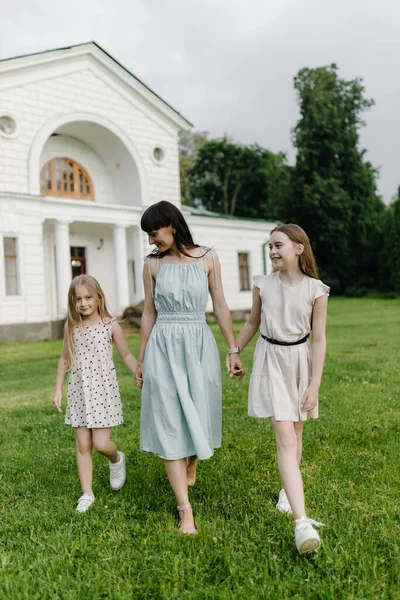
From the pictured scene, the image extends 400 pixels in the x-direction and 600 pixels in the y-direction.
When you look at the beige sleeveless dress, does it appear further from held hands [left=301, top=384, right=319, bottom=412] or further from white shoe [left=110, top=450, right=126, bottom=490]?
white shoe [left=110, top=450, right=126, bottom=490]

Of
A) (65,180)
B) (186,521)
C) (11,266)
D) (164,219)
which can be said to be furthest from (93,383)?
(65,180)

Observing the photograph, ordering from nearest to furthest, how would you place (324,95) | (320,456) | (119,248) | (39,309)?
(320,456) → (39,309) → (119,248) → (324,95)

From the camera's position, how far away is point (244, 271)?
2777 centimetres

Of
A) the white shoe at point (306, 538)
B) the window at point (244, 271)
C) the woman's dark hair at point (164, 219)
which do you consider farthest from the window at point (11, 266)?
the white shoe at point (306, 538)

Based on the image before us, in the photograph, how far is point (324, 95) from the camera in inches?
1572

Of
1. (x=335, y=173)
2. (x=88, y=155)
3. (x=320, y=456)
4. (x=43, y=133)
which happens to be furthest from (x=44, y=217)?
(x=335, y=173)

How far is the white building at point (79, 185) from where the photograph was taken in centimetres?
1942

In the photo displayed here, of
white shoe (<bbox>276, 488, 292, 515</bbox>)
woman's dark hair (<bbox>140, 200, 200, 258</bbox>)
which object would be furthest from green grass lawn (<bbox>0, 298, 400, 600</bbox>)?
woman's dark hair (<bbox>140, 200, 200, 258</bbox>)

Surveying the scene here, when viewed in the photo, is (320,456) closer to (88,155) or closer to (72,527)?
(72,527)

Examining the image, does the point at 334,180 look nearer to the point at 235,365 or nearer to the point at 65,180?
the point at 65,180

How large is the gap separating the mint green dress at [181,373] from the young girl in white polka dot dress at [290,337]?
0.31m

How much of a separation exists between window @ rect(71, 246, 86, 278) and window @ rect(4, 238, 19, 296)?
4350 mm

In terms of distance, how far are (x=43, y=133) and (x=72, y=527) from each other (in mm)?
18894

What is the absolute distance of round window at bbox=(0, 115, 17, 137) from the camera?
19.3 metres
